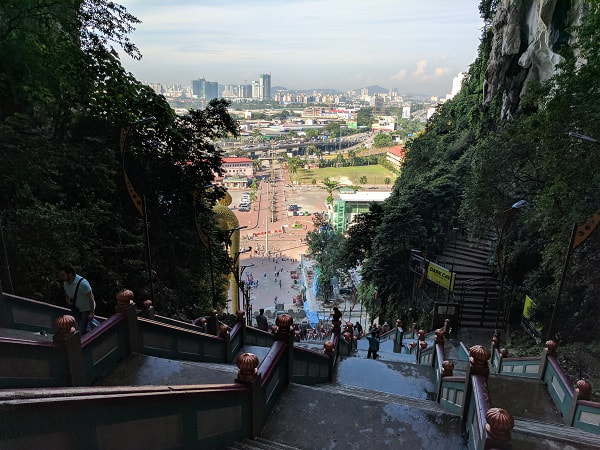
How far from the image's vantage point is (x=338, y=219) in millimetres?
69250

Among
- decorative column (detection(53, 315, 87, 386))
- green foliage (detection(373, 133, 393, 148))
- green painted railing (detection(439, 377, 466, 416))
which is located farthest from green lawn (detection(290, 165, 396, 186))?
decorative column (detection(53, 315, 87, 386))

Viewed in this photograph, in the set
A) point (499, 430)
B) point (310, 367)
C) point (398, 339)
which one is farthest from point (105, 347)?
point (398, 339)

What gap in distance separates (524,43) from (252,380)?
24421mm

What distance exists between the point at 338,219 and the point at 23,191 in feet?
201

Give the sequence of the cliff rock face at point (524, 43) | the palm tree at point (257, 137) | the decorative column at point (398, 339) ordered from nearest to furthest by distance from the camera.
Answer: the decorative column at point (398, 339) < the cliff rock face at point (524, 43) < the palm tree at point (257, 137)

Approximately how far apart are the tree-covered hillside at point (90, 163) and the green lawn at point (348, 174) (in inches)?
3659

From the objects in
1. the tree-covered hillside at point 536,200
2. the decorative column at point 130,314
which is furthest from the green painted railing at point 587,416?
the decorative column at point 130,314

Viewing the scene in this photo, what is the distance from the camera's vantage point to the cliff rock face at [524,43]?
16984 millimetres

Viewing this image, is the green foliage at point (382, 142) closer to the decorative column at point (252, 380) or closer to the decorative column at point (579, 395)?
the decorative column at point (579, 395)

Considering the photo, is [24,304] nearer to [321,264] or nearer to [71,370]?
Answer: [71,370]

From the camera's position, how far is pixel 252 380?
13.1 ft

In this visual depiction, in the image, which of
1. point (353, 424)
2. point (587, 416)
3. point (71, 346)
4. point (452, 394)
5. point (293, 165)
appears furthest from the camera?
point (293, 165)

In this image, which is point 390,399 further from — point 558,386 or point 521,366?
point 521,366

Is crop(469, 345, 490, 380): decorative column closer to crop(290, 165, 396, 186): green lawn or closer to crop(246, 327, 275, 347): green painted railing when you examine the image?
crop(246, 327, 275, 347): green painted railing
